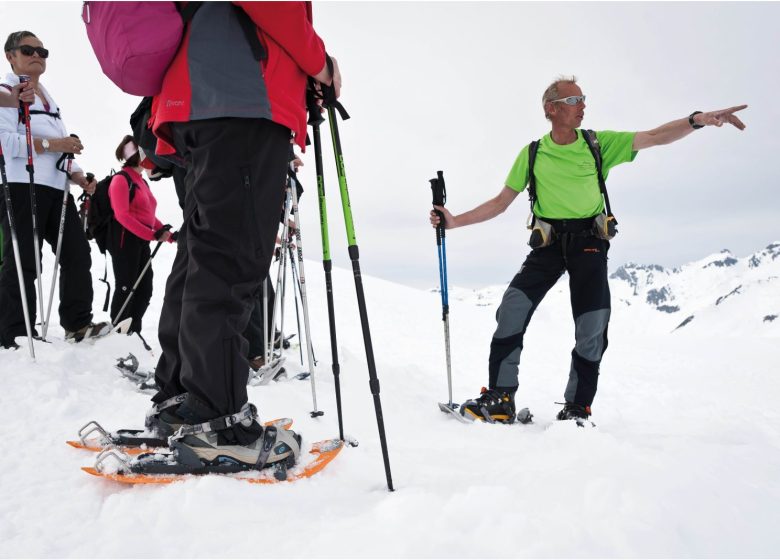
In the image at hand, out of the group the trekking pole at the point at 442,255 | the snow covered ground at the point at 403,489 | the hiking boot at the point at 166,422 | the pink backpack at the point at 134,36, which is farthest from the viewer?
the trekking pole at the point at 442,255

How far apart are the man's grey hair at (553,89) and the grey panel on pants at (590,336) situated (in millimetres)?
1734

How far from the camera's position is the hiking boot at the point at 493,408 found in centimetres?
385

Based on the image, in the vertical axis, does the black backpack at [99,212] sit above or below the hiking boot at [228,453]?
above

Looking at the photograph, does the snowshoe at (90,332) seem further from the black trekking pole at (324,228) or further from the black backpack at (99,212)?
the black trekking pole at (324,228)

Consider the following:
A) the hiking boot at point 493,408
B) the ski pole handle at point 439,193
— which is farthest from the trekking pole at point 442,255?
the hiking boot at point 493,408

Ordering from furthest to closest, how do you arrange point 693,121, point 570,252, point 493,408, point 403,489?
point 570,252 → point 493,408 → point 693,121 → point 403,489

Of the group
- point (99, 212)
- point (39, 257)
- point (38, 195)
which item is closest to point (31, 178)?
point (38, 195)

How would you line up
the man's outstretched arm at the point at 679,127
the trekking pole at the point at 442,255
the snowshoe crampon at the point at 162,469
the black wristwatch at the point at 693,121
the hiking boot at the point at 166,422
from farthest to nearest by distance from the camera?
the trekking pole at the point at 442,255, the black wristwatch at the point at 693,121, the man's outstretched arm at the point at 679,127, the hiking boot at the point at 166,422, the snowshoe crampon at the point at 162,469

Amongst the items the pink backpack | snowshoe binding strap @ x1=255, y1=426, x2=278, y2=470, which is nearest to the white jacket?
the pink backpack

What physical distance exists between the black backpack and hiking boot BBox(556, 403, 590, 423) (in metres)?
5.07

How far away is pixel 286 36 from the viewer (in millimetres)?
1910

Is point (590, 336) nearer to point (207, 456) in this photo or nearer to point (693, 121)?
point (693, 121)

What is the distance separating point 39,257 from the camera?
4348 mm

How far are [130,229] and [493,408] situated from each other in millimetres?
4135
